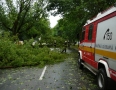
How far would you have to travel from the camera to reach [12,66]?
38.9ft

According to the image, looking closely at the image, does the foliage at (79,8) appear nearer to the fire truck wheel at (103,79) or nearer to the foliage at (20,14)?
the fire truck wheel at (103,79)

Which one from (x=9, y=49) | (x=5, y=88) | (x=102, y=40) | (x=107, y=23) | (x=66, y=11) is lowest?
A: (x=5, y=88)

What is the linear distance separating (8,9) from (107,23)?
106ft

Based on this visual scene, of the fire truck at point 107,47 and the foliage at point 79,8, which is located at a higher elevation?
the foliage at point 79,8

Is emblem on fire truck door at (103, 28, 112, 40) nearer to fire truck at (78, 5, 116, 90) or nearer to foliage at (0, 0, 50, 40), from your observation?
fire truck at (78, 5, 116, 90)

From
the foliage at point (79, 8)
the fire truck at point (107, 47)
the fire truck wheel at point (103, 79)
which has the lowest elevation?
the fire truck wheel at point (103, 79)

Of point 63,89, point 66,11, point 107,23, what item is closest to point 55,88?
point 63,89

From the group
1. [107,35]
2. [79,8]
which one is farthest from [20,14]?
[107,35]

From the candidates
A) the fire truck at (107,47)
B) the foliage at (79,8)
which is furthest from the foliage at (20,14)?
the fire truck at (107,47)

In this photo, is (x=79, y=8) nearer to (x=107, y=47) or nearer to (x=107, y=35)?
(x=107, y=35)

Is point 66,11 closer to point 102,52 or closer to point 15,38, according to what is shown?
point 15,38

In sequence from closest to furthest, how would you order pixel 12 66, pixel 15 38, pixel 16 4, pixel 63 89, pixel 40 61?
1. pixel 63 89
2. pixel 12 66
3. pixel 40 61
4. pixel 15 38
5. pixel 16 4

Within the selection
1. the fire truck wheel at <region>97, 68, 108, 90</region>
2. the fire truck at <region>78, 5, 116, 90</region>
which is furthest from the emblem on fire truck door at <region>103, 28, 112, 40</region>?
the fire truck wheel at <region>97, 68, 108, 90</region>

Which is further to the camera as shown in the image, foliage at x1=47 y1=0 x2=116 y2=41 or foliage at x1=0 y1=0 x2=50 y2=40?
foliage at x1=0 y1=0 x2=50 y2=40
